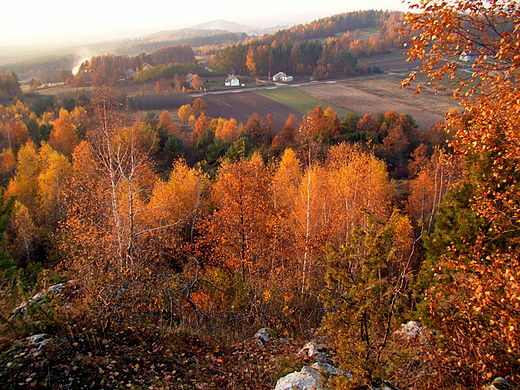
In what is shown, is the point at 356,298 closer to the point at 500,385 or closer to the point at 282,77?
the point at 500,385

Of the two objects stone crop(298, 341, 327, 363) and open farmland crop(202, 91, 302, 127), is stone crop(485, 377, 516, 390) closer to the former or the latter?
stone crop(298, 341, 327, 363)

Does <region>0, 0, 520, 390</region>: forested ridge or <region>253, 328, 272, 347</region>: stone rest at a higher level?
<region>0, 0, 520, 390</region>: forested ridge

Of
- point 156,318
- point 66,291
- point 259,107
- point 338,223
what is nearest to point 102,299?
point 156,318

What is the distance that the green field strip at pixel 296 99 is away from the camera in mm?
64875

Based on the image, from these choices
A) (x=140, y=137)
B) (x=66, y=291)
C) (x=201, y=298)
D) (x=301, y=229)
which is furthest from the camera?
(x=140, y=137)

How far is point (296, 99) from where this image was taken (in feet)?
234

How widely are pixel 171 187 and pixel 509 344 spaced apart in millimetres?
21873

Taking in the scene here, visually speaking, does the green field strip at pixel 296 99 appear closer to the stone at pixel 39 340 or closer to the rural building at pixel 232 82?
the rural building at pixel 232 82

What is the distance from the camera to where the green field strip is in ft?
213

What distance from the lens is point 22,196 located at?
1181 inches

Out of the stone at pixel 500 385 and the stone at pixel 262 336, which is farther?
the stone at pixel 262 336

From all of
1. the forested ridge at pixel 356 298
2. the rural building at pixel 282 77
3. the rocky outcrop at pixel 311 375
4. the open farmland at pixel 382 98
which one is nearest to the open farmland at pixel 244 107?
the open farmland at pixel 382 98

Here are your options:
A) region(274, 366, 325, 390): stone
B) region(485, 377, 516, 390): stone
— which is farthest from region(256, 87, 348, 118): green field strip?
region(485, 377, 516, 390): stone

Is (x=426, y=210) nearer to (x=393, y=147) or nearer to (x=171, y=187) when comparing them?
(x=393, y=147)
